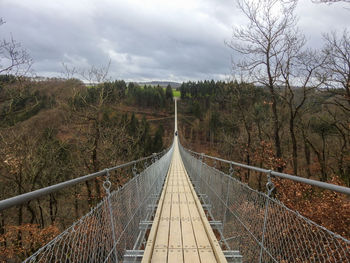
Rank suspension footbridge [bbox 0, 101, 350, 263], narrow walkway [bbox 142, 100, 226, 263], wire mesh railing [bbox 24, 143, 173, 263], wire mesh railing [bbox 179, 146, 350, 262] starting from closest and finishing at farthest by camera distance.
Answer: wire mesh railing [bbox 24, 143, 173, 263] < suspension footbridge [bbox 0, 101, 350, 263] < wire mesh railing [bbox 179, 146, 350, 262] < narrow walkway [bbox 142, 100, 226, 263]

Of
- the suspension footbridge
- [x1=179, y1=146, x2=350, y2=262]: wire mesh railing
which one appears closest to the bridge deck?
the suspension footbridge

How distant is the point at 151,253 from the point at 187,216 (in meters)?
1.64

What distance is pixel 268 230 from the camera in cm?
219

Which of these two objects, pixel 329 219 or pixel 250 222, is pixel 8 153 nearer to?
pixel 250 222

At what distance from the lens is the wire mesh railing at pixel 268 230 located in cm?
162

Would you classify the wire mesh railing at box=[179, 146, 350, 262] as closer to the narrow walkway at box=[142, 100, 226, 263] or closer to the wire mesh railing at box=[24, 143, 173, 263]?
the narrow walkway at box=[142, 100, 226, 263]

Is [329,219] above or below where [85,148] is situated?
below

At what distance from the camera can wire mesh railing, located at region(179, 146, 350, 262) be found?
1621 millimetres

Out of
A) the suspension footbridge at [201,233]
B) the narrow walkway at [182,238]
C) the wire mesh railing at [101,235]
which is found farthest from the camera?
the narrow walkway at [182,238]

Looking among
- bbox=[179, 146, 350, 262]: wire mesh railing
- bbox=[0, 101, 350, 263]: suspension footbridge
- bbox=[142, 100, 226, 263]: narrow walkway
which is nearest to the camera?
bbox=[0, 101, 350, 263]: suspension footbridge

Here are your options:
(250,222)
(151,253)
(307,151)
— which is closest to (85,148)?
(151,253)

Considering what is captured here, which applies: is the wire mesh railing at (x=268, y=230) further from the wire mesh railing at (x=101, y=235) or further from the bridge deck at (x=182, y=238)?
the wire mesh railing at (x=101, y=235)

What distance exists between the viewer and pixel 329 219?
21.2 ft

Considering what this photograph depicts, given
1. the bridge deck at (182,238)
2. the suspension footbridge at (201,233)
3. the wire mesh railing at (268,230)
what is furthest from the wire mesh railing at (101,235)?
the wire mesh railing at (268,230)
